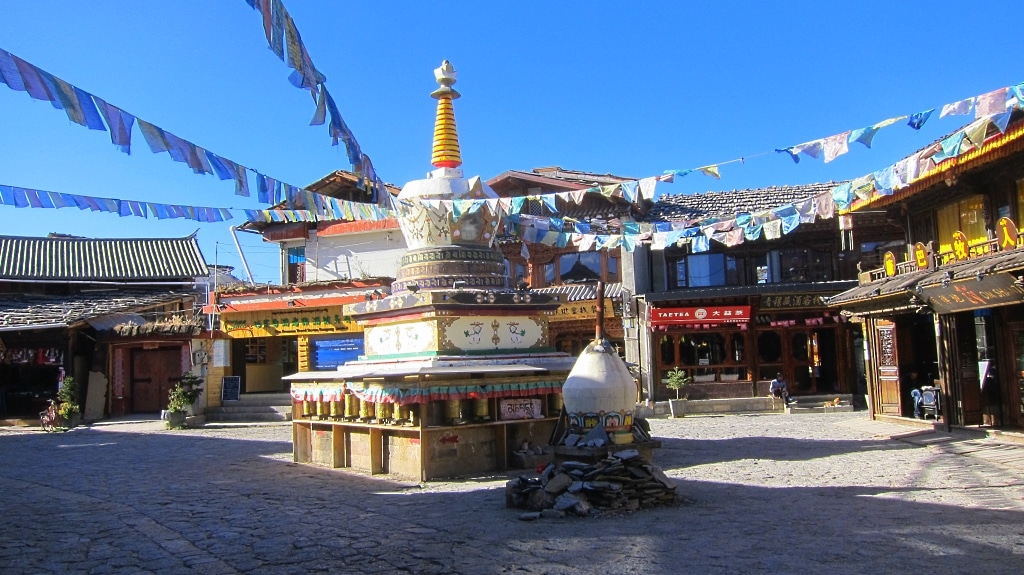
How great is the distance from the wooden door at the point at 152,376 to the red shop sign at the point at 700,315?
1893 centimetres

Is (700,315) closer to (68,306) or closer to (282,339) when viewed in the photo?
(282,339)

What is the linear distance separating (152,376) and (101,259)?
383 inches

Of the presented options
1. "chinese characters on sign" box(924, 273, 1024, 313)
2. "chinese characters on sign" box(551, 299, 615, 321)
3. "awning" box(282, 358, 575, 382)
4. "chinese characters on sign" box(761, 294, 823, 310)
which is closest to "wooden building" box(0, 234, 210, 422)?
"chinese characters on sign" box(551, 299, 615, 321)

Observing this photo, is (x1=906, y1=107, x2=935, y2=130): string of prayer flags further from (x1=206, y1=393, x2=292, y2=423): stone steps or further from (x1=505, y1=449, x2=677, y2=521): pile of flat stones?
(x1=206, y1=393, x2=292, y2=423): stone steps

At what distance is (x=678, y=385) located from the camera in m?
28.1

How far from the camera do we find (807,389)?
2961 centimetres

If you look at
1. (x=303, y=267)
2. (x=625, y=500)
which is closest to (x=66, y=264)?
(x=303, y=267)

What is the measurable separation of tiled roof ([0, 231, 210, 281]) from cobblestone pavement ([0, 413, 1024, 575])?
24274 millimetres

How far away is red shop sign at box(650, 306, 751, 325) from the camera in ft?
95.6

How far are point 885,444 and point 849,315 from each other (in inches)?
237

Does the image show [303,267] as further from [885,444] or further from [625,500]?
[625,500]

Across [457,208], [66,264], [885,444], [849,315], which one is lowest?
[885,444]

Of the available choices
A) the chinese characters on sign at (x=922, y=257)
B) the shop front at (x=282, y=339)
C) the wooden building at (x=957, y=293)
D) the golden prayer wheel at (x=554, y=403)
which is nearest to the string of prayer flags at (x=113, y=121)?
the golden prayer wheel at (x=554, y=403)

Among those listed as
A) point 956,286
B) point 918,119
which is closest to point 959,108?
point 918,119
